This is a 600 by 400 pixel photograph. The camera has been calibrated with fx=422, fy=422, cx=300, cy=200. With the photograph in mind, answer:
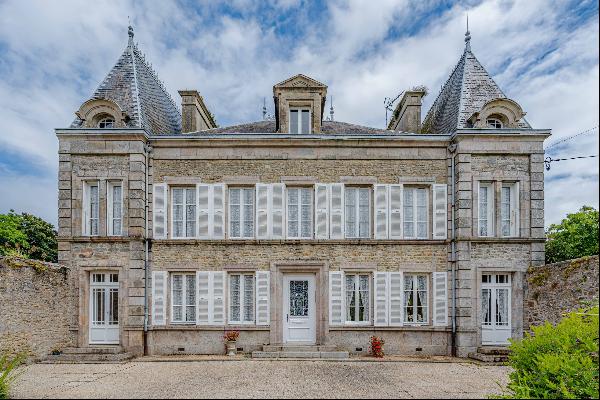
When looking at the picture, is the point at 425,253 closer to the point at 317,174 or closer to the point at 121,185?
the point at 317,174

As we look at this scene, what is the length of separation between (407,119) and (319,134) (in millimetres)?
3388

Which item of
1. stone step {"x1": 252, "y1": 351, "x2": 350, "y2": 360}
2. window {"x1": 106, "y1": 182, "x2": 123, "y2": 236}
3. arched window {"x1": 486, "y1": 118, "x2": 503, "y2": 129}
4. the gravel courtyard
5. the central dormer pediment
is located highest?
the central dormer pediment

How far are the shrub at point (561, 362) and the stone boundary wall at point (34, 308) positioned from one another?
10345 millimetres

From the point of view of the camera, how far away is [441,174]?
1214cm

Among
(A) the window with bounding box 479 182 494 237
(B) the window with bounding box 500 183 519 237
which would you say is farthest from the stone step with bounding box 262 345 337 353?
(B) the window with bounding box 500 183 519 237

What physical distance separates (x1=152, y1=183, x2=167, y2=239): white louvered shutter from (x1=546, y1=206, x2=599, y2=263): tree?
12948 millimetres

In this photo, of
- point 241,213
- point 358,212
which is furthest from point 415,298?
point 241,213

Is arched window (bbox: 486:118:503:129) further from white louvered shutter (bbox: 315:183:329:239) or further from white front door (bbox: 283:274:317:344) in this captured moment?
white front door (bbox: 283:274:317:344)

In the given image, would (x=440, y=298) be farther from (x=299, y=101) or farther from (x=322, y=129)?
(x=299, y=101)

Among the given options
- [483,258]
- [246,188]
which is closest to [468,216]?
[483,258]

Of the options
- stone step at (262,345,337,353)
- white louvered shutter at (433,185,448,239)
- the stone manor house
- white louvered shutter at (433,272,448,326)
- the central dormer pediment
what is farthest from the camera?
the central dormer pediment

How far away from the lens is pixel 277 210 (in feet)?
39.5

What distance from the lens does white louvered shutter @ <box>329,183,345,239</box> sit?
1202cm

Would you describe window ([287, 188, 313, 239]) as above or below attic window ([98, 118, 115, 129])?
below
